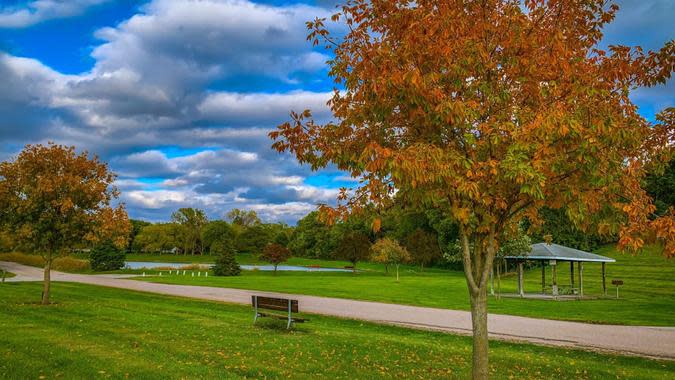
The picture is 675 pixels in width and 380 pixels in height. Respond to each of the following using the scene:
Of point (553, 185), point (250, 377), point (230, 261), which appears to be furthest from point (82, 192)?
point (230, 261)

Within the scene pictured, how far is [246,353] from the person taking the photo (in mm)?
10930

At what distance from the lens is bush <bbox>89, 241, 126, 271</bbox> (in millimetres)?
56094

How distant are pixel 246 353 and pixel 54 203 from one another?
12.1 metres

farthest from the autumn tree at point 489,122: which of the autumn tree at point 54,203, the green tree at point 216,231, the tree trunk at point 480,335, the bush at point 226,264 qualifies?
the green tree at point 216,231

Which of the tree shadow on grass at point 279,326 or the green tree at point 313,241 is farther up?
the green tree at point 313,241

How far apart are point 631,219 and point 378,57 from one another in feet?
12.0

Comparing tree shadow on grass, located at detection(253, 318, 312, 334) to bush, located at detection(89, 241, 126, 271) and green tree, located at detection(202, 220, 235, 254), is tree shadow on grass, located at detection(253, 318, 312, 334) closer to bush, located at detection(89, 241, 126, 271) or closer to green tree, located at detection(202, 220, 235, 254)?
bush, located at detection(89, 241, 126, 271)

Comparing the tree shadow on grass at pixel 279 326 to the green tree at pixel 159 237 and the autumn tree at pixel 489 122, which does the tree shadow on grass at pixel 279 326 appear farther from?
the green tree at pixel 159 237

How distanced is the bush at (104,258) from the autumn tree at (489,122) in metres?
55.4

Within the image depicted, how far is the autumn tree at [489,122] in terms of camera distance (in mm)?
5758

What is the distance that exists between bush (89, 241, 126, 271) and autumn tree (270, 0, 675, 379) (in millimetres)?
55437

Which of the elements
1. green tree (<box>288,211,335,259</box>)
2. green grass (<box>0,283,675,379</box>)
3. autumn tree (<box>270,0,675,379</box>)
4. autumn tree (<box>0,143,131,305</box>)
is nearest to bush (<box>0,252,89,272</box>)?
autumn tree (<box>0,143,131,305</box>)

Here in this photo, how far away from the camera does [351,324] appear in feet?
58.5

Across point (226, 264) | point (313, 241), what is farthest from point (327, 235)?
point (226, 264)
